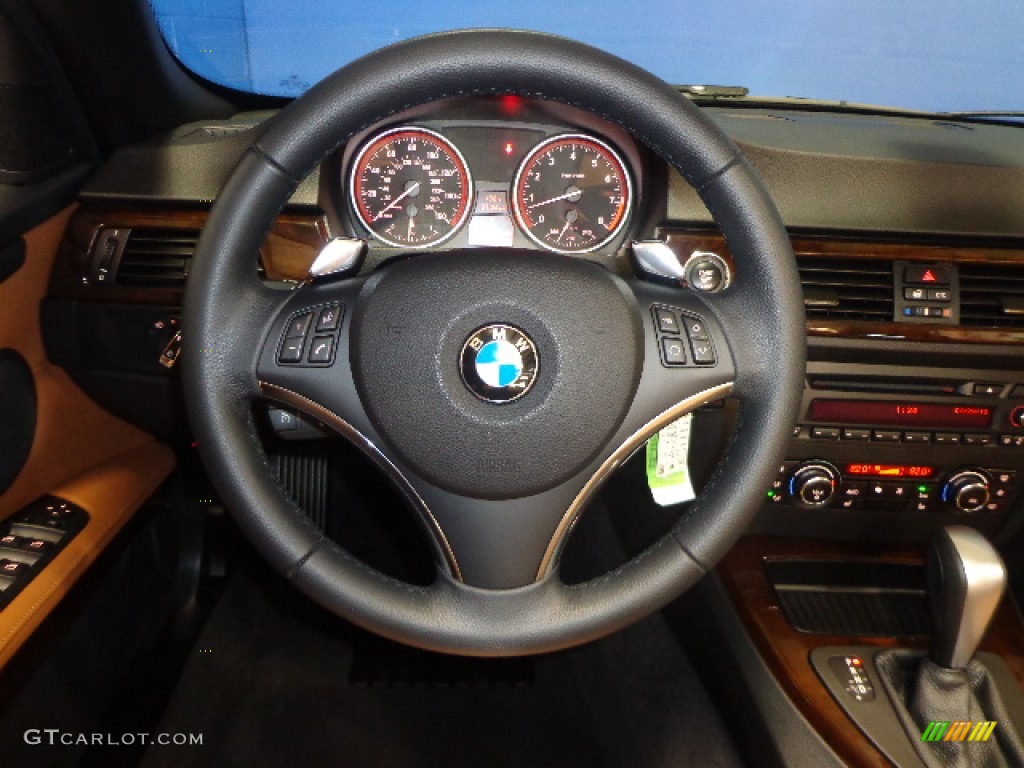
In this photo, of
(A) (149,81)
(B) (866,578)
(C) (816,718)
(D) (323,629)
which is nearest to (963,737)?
(C) (816,718)

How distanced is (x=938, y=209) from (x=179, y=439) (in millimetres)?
1428

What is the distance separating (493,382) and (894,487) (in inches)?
38.1

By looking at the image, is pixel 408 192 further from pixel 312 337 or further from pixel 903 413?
pixel 903 413

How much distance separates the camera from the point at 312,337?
3.29 ft

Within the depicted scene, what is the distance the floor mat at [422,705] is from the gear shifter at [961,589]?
0.49 meters

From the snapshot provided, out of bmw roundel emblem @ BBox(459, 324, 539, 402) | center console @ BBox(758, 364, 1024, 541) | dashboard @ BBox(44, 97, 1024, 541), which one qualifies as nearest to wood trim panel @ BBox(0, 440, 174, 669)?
dashboard @ BBox(44, 97, 1024, 541)

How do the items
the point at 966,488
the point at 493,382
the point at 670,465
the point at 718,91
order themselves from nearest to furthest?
the point at 493,382
the point at 670,465
the point at 966,488
the point at 718,91

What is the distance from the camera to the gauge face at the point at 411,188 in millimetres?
1498

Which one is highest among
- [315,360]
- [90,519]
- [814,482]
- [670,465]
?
[315,360]

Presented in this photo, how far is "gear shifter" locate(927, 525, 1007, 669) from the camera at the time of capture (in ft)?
4.08

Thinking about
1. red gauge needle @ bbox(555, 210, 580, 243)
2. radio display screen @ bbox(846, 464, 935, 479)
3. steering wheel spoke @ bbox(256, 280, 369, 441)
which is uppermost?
red gauge needle @ bbox(555, 210, 580, 243)

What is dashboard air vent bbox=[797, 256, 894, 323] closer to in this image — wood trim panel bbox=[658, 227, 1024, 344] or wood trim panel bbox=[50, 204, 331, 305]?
wood trim panel bbox=[658, 227, 1024, 344]

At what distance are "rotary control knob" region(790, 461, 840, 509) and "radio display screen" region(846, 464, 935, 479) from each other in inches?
1.3

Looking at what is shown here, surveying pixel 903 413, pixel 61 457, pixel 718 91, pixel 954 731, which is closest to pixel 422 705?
pixel 61 457
